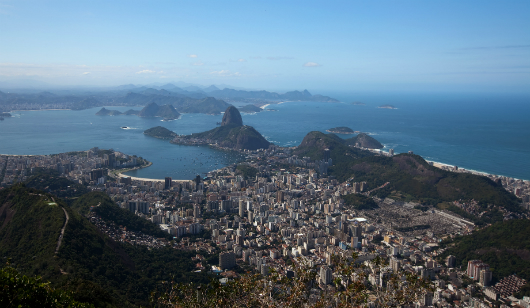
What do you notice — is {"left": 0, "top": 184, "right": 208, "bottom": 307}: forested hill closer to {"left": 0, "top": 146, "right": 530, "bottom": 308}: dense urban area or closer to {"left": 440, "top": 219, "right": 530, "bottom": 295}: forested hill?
{"left": 0, "top": 146, "right": 530, "bottom": 308}: dense urban area

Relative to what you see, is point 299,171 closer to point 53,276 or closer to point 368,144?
point 368,144

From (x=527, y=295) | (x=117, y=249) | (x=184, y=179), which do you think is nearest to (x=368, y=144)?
(x=184, y=179)

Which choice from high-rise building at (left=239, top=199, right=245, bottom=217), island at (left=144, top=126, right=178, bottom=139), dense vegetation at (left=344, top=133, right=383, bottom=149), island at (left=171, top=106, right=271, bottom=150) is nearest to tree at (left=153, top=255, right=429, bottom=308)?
high-rise building at (left=239, top=199, right=245, bottom=217)

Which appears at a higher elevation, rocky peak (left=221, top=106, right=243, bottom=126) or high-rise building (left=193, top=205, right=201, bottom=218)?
rocky peak (left=221, top=106, right=243, bottom=126)

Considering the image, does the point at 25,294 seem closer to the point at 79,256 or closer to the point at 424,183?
the point at 79,256

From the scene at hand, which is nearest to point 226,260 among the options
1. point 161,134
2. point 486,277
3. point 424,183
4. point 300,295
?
point 486,277

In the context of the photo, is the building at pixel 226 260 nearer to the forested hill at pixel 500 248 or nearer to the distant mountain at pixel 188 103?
the forested hill at pixel 500 248
